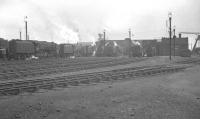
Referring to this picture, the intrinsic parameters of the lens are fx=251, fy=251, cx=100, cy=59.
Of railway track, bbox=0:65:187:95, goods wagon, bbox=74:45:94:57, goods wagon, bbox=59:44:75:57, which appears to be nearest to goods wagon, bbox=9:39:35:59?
goods wagon, bbox=59:44:75:57

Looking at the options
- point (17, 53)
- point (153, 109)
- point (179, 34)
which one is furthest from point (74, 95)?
point (179, 34)

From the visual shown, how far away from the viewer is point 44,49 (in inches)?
1629

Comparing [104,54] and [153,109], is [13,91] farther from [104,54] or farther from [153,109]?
[104,54]

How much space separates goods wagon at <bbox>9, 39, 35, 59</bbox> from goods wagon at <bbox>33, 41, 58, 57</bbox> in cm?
308

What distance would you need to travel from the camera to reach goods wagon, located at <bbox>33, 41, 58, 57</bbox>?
39562 millimetres

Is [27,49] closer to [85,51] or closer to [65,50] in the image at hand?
[65,50]

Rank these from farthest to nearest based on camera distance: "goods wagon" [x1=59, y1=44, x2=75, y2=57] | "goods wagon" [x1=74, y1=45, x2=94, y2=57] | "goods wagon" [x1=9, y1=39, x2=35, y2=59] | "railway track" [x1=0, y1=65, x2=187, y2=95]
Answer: "goods wagon" [x1=74, y1=45, x2=94, y2=57], "goods wagon" [x1=59, y1=44, x2=75, y2=57], "goods wagon" [x1=9, y1=39, x2=35, y2=59], "railway track" [x1=0, y1=65, x2=187, y2=95]

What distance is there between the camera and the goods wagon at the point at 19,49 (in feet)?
113

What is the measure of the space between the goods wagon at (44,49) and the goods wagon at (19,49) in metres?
3.08

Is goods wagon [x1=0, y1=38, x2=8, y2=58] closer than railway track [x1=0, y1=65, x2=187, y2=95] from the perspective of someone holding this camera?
No

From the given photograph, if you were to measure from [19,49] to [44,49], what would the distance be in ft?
23.4

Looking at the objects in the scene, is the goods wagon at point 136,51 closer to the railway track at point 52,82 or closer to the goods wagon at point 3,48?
the goods wagon at point 3,48

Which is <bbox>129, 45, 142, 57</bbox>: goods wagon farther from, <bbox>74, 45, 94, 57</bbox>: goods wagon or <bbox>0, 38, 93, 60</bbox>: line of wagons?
<bbox>74, 45, 94, 57</bbox>: goods wagon

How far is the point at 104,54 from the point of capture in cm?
5794
